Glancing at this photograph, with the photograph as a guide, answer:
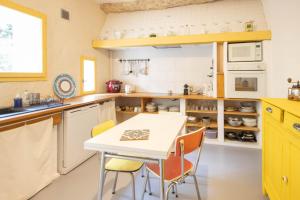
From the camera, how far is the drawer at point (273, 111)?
1.54m

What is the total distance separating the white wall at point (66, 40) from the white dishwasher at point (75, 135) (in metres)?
0.59

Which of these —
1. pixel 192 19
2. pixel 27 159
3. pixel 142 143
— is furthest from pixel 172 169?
pixel 192 19

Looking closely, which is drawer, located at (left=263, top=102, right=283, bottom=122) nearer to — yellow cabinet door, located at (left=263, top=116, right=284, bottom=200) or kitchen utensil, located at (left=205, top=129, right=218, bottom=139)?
yellow cabinet door, located at (left=263, top=116, right=284, bottom=200)

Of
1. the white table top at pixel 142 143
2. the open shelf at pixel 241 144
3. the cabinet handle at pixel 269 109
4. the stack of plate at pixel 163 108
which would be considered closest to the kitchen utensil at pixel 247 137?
the open shelf at pixel 241 144

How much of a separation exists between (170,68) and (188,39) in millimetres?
916

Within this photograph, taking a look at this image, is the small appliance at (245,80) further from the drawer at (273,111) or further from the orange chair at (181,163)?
the orange chair at (181,163)

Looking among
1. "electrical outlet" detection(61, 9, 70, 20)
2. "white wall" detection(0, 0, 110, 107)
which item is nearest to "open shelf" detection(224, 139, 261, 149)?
"white wall" detection(0, 0, 110, 107)

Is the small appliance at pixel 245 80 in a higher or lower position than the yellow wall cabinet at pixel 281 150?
higher

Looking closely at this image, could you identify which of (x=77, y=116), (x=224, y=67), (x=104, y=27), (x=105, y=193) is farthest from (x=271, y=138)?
(x=104, y=27)

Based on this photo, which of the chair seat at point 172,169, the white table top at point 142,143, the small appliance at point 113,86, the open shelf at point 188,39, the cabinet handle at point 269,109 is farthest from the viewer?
the small appliance at point 113,86

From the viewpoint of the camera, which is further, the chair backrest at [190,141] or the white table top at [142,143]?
the chair backrest at [190,141]

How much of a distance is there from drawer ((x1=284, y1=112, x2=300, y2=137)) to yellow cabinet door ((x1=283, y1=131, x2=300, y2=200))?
0.17 ft

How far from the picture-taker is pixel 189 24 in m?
3.96

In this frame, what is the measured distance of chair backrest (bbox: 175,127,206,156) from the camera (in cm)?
153
